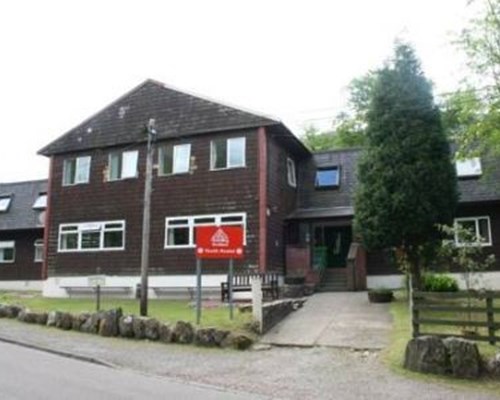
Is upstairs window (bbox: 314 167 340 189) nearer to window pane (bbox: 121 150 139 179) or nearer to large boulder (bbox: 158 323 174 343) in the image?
window pane (bbox: 121 150 139 179)

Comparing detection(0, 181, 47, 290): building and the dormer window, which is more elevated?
the dormer window

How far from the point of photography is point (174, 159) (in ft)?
91.5

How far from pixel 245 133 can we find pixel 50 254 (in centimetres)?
1095

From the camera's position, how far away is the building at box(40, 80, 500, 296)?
26.0 metres

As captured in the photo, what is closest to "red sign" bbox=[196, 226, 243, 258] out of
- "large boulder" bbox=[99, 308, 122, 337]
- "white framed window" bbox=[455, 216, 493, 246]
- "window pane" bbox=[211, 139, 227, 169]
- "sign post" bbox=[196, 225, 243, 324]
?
"sign post" bbox=[196, 225, 243, 324]

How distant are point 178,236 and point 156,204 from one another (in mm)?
1720

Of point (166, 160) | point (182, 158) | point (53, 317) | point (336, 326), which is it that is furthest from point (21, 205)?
point (336, 326)

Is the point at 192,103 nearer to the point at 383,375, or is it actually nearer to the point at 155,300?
the point at 155,300

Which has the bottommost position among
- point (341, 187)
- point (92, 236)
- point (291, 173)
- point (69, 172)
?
point (92, 236)

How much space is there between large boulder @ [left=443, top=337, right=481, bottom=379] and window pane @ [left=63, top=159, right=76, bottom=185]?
22.1 metres

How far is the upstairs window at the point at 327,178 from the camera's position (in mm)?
29734

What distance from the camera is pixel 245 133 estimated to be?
26.3 metres

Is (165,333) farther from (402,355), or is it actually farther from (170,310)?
(402,355)

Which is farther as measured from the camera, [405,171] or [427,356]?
[405,171]
